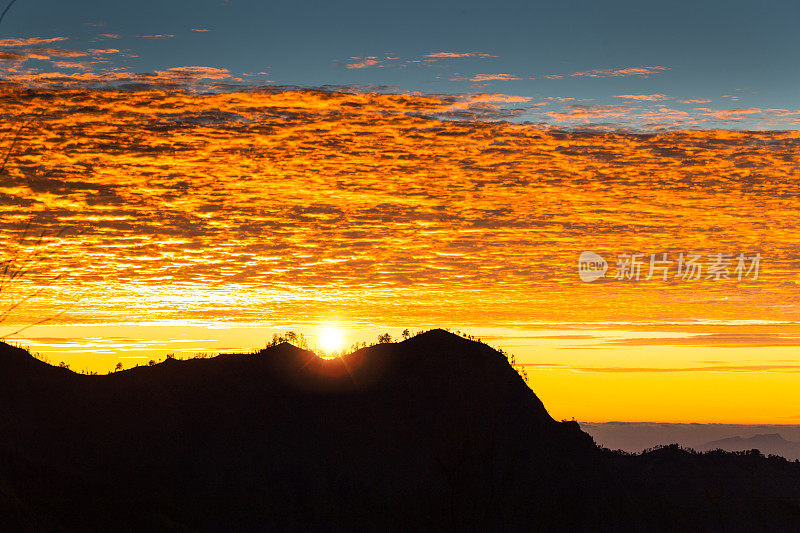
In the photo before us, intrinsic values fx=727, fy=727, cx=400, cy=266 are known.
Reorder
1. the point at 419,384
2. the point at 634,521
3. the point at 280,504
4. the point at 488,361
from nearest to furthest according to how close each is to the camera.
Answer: the point at 280,504
the point at 634,521
the point at 419,384
the point at 488,361

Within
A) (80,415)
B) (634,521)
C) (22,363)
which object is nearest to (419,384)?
(634,521)

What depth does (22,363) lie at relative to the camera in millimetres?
48000

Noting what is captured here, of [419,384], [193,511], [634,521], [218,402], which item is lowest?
[193,511]

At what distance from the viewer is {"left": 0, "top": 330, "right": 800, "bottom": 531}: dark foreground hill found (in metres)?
38.0

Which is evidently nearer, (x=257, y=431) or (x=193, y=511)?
(x=193, y=511)

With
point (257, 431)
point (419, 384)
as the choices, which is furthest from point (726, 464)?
point (257, 431)

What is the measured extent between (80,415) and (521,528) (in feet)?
89.7

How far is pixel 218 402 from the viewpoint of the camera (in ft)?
158

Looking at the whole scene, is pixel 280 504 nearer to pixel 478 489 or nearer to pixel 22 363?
pixel 478 489

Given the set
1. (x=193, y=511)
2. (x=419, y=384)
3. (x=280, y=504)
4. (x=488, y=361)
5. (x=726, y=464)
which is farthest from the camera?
(x=726, y=464)

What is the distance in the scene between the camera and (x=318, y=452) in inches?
1786

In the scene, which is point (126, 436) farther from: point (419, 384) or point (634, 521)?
point (634, 521)

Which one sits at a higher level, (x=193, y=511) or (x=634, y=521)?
(x=634, y=521)

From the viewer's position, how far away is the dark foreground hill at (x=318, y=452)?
38.0 metres
